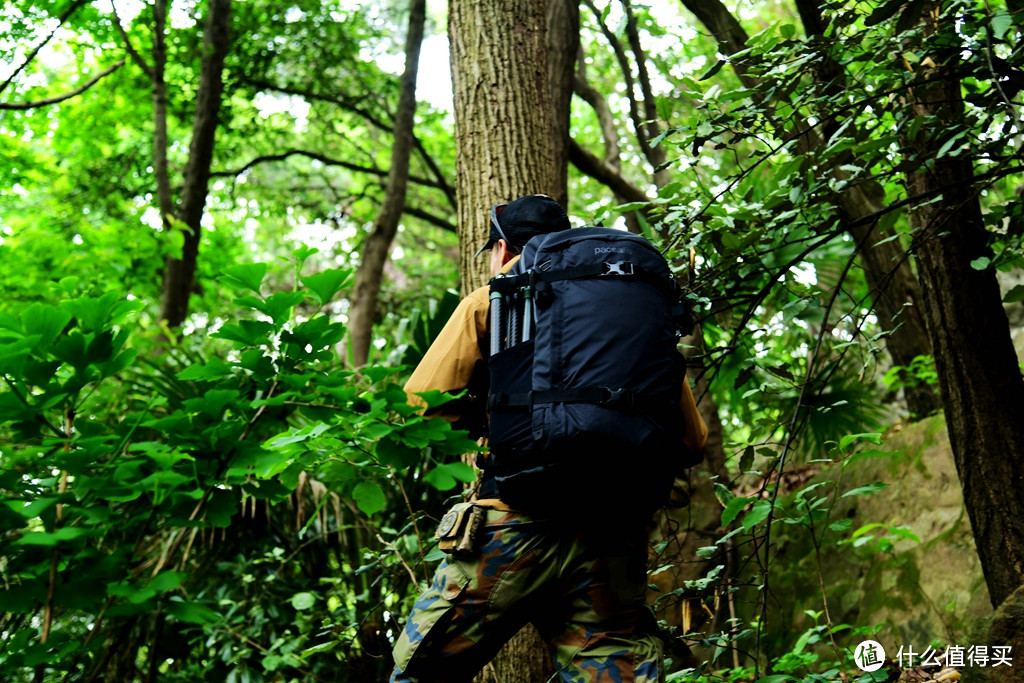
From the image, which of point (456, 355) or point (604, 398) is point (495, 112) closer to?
point (456, 355)

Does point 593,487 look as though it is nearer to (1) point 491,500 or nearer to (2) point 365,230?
(1) point 491,500

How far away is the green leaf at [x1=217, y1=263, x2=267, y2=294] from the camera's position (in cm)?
185

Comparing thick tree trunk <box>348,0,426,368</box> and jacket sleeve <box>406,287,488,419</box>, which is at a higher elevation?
thick tree trunk <box>348,0,426,368</box>

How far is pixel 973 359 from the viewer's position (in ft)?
11.0

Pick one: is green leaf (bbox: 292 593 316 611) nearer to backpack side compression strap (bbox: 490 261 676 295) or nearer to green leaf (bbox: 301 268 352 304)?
backpack side compression strap (bbox: 490 261 676 295)

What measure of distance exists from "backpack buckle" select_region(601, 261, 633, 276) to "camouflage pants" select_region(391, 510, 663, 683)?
2.48 feet

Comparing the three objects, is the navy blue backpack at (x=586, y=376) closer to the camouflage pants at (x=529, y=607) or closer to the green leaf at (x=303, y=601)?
the camouflage pants at (x=529, y=607)

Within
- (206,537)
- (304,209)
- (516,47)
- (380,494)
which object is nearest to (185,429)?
(380,494)

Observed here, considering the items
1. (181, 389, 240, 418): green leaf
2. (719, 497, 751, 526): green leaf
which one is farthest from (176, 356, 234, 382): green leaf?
(719, 497, 751, 526): green leaf

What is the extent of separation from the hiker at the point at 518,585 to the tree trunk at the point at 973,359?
1.70 meters

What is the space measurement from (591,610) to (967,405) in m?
2.03

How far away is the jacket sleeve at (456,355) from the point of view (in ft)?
7.74

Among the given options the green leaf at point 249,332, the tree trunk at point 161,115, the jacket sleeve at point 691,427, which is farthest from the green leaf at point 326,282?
the tree trunk at point 161,115

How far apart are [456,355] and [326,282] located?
22.6 inches
